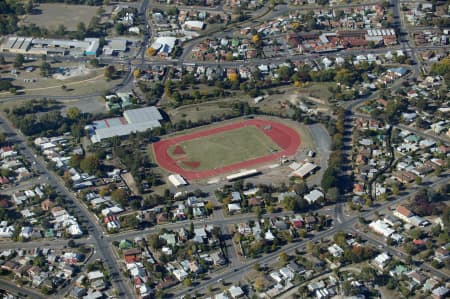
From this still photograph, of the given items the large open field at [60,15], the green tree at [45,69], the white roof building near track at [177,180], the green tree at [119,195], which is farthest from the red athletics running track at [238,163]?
the large open field at [60,15]

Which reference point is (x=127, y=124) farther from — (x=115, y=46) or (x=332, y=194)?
(x=332, y=194)

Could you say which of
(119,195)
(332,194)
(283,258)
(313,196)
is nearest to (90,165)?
(119,195)

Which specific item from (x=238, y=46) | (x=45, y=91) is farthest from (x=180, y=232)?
(x=238, y=46)

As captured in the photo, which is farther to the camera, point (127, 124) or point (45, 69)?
point (45, 69)

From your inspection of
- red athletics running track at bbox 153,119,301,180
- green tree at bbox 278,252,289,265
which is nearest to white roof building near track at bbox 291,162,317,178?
red athletics running track at bbox 153,119,301,180

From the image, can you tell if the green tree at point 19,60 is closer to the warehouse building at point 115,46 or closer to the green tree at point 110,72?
the warehouse building at point 115,46

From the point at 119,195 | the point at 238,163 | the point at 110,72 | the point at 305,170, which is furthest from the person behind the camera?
the point at 110,72

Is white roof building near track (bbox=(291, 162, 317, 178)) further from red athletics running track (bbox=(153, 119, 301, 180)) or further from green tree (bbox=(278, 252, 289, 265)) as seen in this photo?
green tree (bbox=(278, 252, 289, 265))
